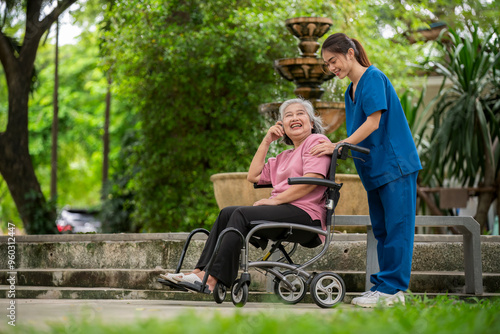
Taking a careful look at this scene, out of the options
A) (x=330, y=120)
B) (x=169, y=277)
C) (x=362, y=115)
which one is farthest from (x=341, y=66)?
(x=330, y=120)

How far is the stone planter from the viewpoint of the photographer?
6.65m

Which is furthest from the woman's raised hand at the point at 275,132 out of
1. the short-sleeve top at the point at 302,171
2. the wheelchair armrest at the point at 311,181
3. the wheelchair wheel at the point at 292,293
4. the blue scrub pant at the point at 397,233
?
the wheelchair wheel at the point at 292,293

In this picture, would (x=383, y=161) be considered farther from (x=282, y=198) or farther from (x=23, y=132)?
(x=23, y=132)

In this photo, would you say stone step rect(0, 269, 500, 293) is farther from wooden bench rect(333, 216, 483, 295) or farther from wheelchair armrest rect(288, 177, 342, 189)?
wheelchair armrest rect(288, 177, 342, 189)

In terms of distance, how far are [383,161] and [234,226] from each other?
105 cm

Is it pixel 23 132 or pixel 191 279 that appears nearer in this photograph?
pixel 191 279

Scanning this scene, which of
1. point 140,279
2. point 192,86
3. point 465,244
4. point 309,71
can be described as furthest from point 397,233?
A: point 192,86

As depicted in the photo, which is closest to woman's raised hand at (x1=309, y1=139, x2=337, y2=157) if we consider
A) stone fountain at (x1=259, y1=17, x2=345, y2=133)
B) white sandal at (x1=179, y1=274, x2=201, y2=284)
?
white sandal at (x1=179, y1=274, x2=201, y2=284)

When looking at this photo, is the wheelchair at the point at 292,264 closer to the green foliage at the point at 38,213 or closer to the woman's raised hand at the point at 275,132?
the woman's raised hand at the point at 275,132

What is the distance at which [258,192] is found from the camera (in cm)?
667

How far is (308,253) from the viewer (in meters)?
5.64

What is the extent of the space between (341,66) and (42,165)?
20900mm

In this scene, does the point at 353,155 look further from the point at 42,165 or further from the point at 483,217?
the point at 42,165

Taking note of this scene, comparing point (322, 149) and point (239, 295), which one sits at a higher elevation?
point (322, 149)
